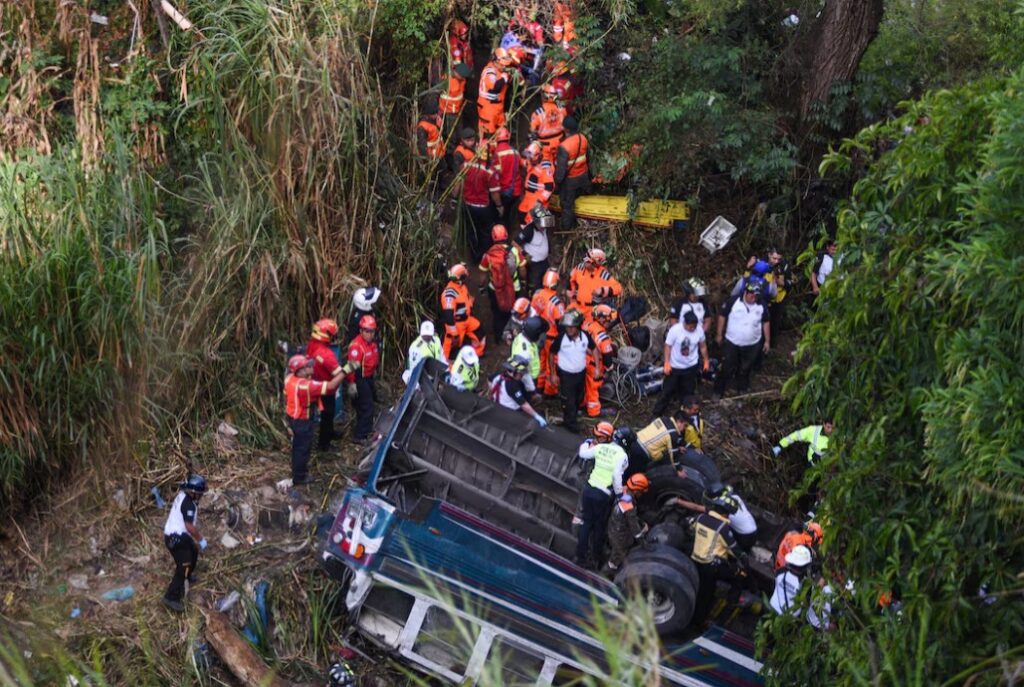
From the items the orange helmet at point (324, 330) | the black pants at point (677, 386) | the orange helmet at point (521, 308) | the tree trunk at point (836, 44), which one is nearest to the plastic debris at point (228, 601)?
the orange helmet at point (324, 330)

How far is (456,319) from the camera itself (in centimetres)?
1144

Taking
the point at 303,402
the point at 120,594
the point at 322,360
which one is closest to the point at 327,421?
the point at 322,360

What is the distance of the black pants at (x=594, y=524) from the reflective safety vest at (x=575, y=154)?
4640mm

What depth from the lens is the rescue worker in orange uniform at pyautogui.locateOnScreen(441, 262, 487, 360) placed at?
11.4m

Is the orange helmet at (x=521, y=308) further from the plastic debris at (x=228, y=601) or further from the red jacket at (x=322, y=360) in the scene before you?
the plastic debris at (x=228, y=601)

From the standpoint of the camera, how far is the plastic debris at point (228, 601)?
368 inches

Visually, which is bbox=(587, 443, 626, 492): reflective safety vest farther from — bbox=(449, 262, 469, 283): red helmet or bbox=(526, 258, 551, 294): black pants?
bbox=(526, 258, 551, 294): black pants

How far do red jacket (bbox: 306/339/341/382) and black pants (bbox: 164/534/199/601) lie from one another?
1.95 m

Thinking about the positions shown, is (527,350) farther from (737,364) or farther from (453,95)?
(453,95)

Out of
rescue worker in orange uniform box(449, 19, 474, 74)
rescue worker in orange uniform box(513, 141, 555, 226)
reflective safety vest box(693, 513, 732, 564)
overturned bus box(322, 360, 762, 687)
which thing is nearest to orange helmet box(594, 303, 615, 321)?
rescue worker in orange uniform box(513, 141, 555, 226)

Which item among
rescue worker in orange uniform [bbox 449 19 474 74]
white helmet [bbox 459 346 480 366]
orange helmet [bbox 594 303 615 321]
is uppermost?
rescue worker in orange uniform [bbox 449 19 474 74]

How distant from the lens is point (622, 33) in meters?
13.6

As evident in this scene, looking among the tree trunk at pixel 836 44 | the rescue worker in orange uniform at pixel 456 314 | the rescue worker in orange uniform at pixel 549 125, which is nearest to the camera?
the rescue worker in orange uniform at pixel 456 314

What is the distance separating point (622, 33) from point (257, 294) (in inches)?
222
